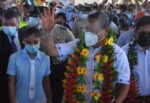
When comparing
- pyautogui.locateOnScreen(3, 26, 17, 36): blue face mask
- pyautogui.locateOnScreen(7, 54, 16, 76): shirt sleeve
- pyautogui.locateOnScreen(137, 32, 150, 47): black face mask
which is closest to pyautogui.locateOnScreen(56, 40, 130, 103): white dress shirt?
pyautogui.locateOnScreen(137, 32, 150, 47): black face mask

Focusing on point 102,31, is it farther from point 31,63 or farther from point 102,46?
point 31,63

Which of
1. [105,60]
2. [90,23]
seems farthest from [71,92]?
[90,23]

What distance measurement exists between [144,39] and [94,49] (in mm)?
705

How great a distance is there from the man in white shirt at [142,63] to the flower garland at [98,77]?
481mm

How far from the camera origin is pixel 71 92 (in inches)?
171

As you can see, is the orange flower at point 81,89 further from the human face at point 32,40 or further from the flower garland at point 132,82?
the human face at point 32,40

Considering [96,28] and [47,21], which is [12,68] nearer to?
[47,21]

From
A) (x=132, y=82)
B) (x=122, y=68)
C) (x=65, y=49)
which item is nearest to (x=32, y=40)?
(x=65, y=49)

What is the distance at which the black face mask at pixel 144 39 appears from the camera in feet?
15.4

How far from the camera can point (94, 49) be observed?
432 cm

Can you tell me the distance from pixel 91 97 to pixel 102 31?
0.70m

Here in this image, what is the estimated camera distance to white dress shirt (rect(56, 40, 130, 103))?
419 centimetres

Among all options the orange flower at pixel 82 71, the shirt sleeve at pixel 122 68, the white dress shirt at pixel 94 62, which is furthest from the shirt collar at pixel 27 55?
the shirt sleeve at pixel 122 68

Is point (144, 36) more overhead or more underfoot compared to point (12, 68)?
more overhead
